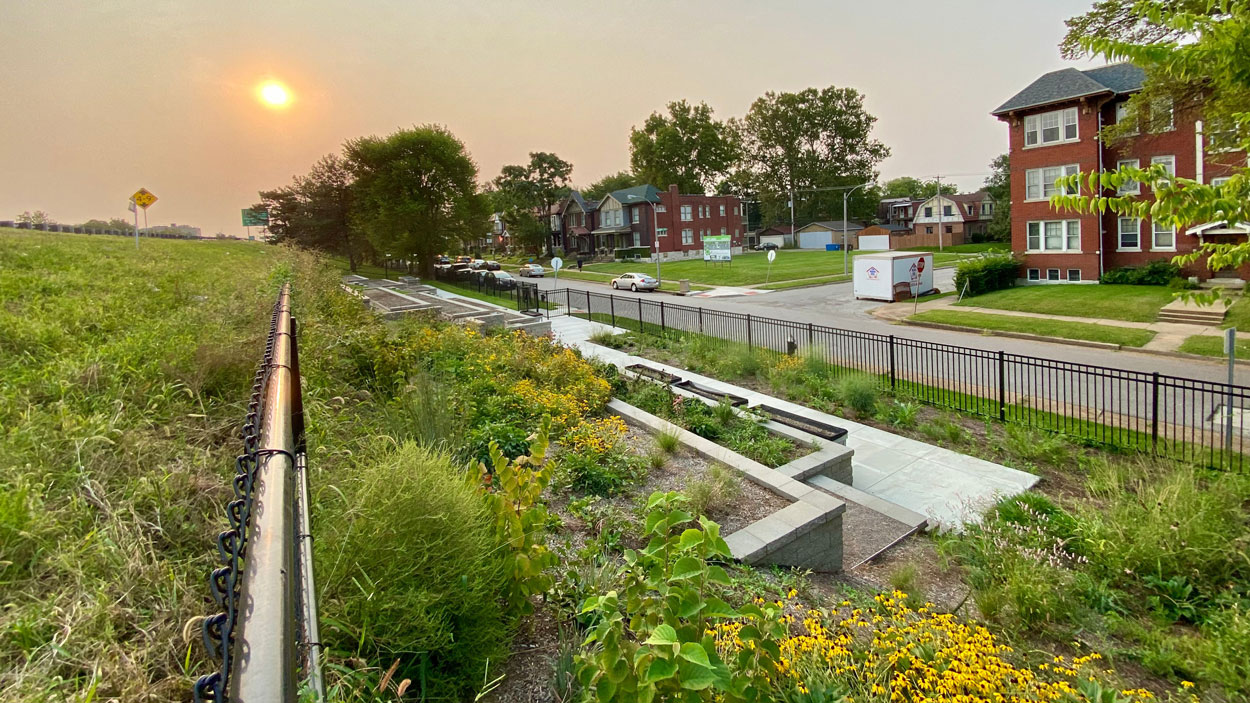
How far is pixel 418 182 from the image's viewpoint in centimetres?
4556

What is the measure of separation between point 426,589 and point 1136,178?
5790 mm

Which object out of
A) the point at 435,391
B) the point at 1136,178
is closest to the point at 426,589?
the point at 435,391

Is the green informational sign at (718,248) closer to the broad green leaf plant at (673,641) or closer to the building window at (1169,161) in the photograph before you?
the building window at (1169,161)

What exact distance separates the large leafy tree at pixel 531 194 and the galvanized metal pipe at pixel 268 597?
7685 cm

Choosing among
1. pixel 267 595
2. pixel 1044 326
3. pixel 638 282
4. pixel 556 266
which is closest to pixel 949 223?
pixel 638 282

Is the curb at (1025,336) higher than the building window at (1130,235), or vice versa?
the building window at (1130,235)

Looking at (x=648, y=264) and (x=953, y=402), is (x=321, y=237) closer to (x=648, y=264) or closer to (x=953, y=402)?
(x=648, y=264)

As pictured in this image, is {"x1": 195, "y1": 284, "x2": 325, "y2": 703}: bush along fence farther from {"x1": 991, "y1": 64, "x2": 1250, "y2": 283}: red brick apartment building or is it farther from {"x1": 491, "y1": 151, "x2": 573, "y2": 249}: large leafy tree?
{"x1": 491, "y1": 151, "x2": 573, "y2": 249}: large leafy tree

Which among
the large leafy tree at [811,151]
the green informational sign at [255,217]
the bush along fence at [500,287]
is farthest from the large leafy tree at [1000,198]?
the green informational sign at [255,217]

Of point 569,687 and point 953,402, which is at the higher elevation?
point 569,687

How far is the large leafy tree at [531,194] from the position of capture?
76688 millimetres

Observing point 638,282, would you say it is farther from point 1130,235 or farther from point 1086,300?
point 1130,235

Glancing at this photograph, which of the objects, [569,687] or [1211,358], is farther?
[1211,358]

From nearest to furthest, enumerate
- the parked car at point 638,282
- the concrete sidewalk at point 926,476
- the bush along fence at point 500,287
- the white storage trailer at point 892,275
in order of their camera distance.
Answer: the concrete sidewalk at point 926,476, the bush along fence at point 500,287, the white storage trailer at point 892,275, the parked car at point 638,282
